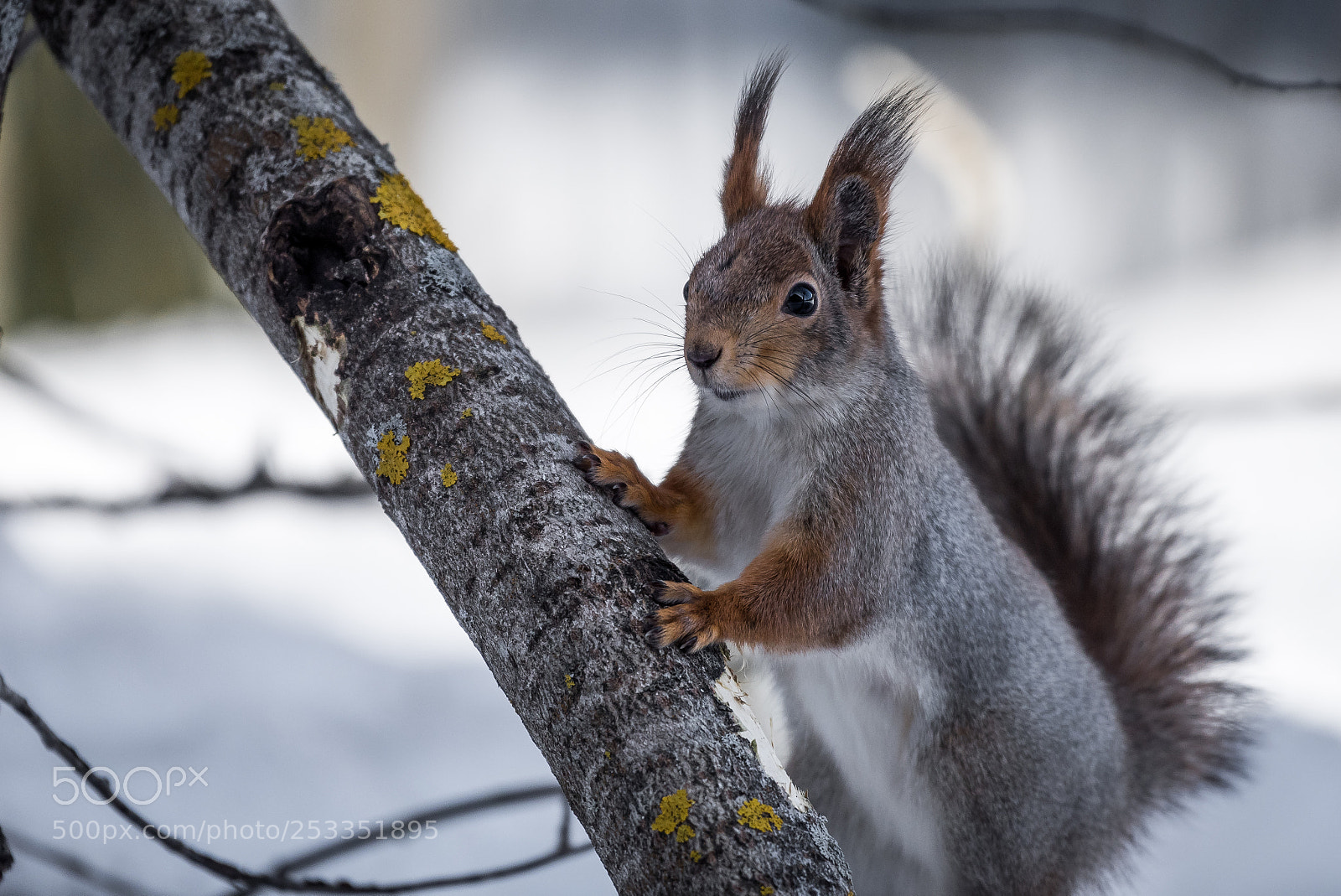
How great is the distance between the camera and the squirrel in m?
1.18

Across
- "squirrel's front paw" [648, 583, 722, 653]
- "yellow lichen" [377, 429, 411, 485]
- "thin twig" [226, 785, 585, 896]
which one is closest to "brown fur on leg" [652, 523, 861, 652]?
"squirrel's front paw" [648, 583, 722, 653]

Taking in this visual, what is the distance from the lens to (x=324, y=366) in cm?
111

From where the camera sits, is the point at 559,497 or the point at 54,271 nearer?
the point at 559,497

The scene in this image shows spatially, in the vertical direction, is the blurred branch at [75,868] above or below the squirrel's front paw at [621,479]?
above

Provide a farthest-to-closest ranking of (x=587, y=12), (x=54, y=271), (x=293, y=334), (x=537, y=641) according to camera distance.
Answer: (x=587, y=12), (x=54, y=271), (x=293, y=334), (x=537, y=641)

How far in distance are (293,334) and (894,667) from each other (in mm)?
Result: 827

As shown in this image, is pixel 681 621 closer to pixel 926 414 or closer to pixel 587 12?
pixel 926 414

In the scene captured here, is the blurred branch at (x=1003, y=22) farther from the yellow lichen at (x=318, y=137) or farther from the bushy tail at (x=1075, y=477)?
the yellow lichen at (x=318, y=137)

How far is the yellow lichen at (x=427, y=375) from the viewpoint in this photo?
105 cm

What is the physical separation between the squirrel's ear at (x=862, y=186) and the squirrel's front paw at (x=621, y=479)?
0.34 meters

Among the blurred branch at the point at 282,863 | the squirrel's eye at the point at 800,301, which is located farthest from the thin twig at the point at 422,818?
the squirrel's eye at the point at 800,301

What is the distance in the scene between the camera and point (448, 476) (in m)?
1.01

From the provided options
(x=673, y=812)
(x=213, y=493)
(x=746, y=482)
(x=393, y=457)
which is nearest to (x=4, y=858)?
(x=393, y=457)

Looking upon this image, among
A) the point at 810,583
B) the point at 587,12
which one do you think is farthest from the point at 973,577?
the point at 587,12
